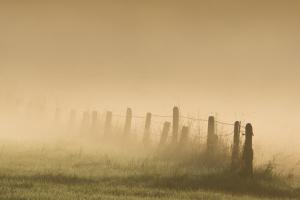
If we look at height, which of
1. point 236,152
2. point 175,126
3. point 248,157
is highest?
point 175,126

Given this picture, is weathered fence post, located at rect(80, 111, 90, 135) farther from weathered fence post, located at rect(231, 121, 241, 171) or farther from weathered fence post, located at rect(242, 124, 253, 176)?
weathered fence post, located at rect(242, 124, 253, 176)

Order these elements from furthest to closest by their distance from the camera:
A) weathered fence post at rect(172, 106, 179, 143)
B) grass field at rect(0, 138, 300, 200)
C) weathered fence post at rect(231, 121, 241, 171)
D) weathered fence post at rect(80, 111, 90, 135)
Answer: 1. weathered fence post at rect(80, 111, 90, 135)
2. weathered fence post at rect(172, 106, 179, 143)
3. weathered fence post at rect(231, 121, 241, 171)
4. grass field at rect(0, 138, 300, 200)

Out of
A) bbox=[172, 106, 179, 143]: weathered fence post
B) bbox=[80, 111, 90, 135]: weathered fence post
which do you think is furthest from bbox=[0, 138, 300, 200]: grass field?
bbox=[80, 111, 90, 135]: weathered fence post

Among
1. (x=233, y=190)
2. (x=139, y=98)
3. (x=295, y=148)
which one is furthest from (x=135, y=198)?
(x=139, y=98)

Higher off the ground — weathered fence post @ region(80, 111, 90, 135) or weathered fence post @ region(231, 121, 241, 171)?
weathered fence post @ region(80, 111, 90, 135)

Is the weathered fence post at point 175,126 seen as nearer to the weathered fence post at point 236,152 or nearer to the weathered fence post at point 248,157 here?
the weathered fence post at point 236,152

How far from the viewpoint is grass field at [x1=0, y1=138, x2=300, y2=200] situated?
14.4 metres

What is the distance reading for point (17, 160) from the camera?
2014 centimetres

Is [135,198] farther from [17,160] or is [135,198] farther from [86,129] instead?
[86,129]

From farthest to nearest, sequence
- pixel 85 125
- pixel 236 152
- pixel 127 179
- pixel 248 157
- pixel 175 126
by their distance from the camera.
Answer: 1. pixel 85 125
2. pixel 175 126
3. pixel 236 152
4. pixel 248 157
5. pixel 127 179

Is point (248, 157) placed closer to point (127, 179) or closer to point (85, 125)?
point (127, 179)

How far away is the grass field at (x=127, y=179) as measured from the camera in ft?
47.4

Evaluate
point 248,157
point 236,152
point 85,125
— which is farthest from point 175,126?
point 85,125

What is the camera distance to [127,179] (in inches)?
656
